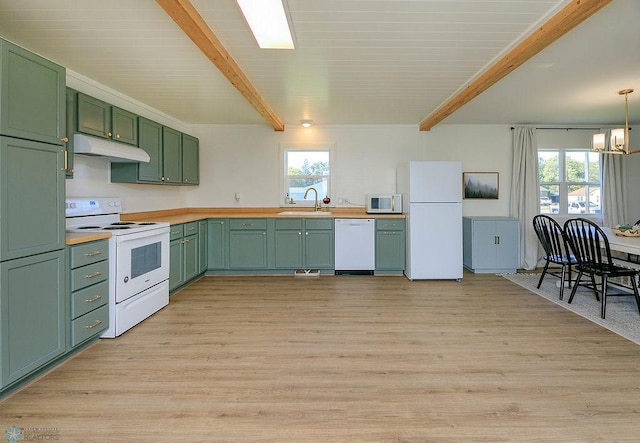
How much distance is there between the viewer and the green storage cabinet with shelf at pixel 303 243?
4855mm

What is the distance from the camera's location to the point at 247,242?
486 cm

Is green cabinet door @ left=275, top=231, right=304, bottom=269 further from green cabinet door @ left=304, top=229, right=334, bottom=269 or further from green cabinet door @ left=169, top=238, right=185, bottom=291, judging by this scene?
green cabinet door @ left=169, top=238, right=185, bottom=291

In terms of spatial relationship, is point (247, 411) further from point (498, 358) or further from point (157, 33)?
point (157, 33)

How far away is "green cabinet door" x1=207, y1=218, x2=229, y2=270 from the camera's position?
4.87 m

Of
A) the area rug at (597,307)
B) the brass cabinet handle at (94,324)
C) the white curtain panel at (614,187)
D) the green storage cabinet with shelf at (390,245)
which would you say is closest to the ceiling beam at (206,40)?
the brass cabinet handle at (94,324)

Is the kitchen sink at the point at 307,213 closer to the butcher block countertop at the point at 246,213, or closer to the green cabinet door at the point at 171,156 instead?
the butcher block countertop at the point at 246,213

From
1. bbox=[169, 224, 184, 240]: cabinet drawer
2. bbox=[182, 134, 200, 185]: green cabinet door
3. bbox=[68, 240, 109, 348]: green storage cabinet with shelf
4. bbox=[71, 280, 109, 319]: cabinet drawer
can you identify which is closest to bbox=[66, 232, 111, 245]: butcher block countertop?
bbox=[68, 240, 109, 348]: green storage cabinet with shelf

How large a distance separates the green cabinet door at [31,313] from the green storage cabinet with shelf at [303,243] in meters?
2.86

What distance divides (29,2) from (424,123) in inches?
181

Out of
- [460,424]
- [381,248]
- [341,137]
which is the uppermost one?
[341,137]

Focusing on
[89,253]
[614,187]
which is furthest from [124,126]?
[614,187]

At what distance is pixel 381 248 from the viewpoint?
485cm

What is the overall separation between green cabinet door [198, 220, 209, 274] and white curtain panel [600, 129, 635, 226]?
6.39m

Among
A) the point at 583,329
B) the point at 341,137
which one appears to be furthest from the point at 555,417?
the point at 341,137
